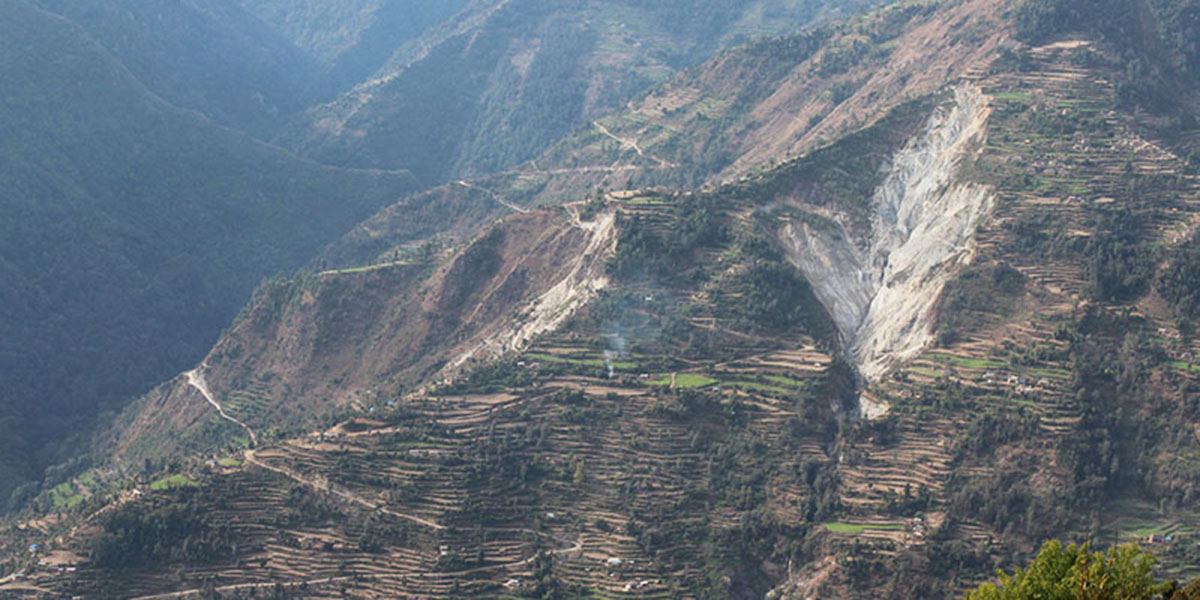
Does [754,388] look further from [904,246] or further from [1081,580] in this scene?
[1081,580]

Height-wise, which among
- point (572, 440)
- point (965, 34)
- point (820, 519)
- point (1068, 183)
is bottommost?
point (820, 519)

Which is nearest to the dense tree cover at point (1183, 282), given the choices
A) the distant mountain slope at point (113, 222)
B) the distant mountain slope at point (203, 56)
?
the distant mountain slope at point (113, 222)

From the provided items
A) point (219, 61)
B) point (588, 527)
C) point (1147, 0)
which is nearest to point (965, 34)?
point (1147, 0)

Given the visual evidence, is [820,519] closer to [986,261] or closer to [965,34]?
[986,261]

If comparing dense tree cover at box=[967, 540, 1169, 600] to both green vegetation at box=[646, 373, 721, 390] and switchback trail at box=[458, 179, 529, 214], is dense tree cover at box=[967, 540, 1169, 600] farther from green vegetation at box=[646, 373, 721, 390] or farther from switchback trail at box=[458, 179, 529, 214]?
switchback trail at box=[458, 179, 529, 214]

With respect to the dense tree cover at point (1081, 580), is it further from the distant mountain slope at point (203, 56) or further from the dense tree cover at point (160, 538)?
the distant mountain slope at point (203, 56)
